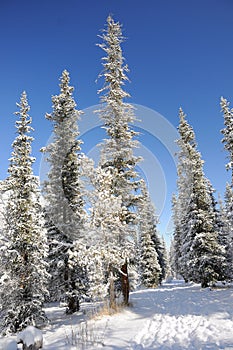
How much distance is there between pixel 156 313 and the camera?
1230 cm

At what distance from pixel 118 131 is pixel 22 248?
32.9 ft

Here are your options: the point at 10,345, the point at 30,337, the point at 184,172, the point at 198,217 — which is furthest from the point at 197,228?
the point at 10,345

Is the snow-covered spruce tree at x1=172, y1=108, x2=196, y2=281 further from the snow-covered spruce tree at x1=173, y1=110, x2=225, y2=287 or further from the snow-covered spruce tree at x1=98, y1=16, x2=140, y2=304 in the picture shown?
the snow-covered spruce tree at x1=98, y1=16, x2=140, y2=304

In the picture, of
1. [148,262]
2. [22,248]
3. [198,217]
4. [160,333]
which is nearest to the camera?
[160,333]

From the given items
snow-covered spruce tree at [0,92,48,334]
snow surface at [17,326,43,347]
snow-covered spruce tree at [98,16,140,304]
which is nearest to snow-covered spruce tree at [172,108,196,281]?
snow-covered spruce tree at [98,16,140,304]

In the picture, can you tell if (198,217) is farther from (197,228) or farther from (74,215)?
(74,215)

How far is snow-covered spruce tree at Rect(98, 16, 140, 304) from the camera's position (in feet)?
54.2

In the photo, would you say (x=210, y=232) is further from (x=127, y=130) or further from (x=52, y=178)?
(x=52, y=178)

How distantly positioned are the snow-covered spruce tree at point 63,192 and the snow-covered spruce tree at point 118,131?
242 centimetres

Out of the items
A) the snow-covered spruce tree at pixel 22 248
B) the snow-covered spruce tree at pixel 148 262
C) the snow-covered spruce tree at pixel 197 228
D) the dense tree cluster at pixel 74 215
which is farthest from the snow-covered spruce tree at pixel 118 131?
the snow-covered spruce tree at pixel 148 262

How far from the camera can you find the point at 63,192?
63.0ft

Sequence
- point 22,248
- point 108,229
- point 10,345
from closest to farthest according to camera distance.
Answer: point 10,345
point 108,229
point 22,248

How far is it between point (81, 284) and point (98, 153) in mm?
9088

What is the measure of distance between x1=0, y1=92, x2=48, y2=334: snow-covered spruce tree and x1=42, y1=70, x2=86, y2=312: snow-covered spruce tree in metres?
1.25
